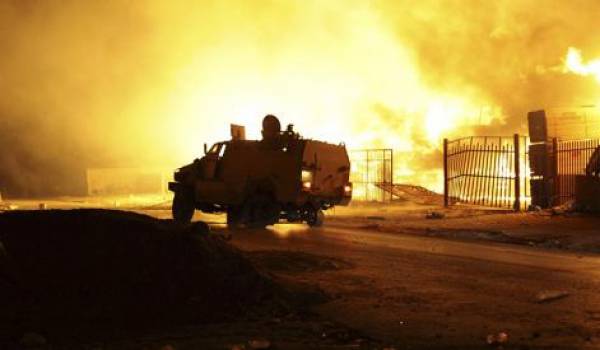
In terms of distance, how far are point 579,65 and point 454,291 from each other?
77.7 ft

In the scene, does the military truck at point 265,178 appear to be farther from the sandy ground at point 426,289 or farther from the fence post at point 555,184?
the fence post at point 555,184

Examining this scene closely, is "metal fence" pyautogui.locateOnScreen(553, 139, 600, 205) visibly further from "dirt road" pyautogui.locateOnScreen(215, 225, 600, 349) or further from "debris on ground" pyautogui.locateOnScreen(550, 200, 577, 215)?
"dirt road" pyautogui.locateOnScreen(215, 225, 600, 349)

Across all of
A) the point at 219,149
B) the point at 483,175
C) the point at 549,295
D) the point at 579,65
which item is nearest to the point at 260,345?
the point at 549,295

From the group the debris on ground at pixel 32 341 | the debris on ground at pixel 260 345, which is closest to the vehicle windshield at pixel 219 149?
the debris on ground at pixel 32 341

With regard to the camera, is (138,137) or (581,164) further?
(138,137)

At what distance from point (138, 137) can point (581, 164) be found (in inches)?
1022

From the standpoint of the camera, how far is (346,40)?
35.7 metres

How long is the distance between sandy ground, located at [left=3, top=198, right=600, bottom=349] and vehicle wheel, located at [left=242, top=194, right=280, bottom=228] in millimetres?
716

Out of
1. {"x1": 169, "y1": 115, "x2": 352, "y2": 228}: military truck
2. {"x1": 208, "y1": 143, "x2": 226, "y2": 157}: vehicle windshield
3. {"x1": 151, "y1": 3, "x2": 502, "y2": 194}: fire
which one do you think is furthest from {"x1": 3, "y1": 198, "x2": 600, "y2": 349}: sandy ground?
{"x1": 151, "y1": 3, "x2": 502, "y2": 194}: fire

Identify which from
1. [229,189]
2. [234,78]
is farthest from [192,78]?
[229,189]

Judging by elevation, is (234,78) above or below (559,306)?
above

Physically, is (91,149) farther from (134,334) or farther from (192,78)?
(134,334)

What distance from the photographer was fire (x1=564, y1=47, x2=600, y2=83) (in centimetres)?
2841

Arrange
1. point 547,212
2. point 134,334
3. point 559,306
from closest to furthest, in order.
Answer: point 134,334 → point 559,306 → point 547,212
